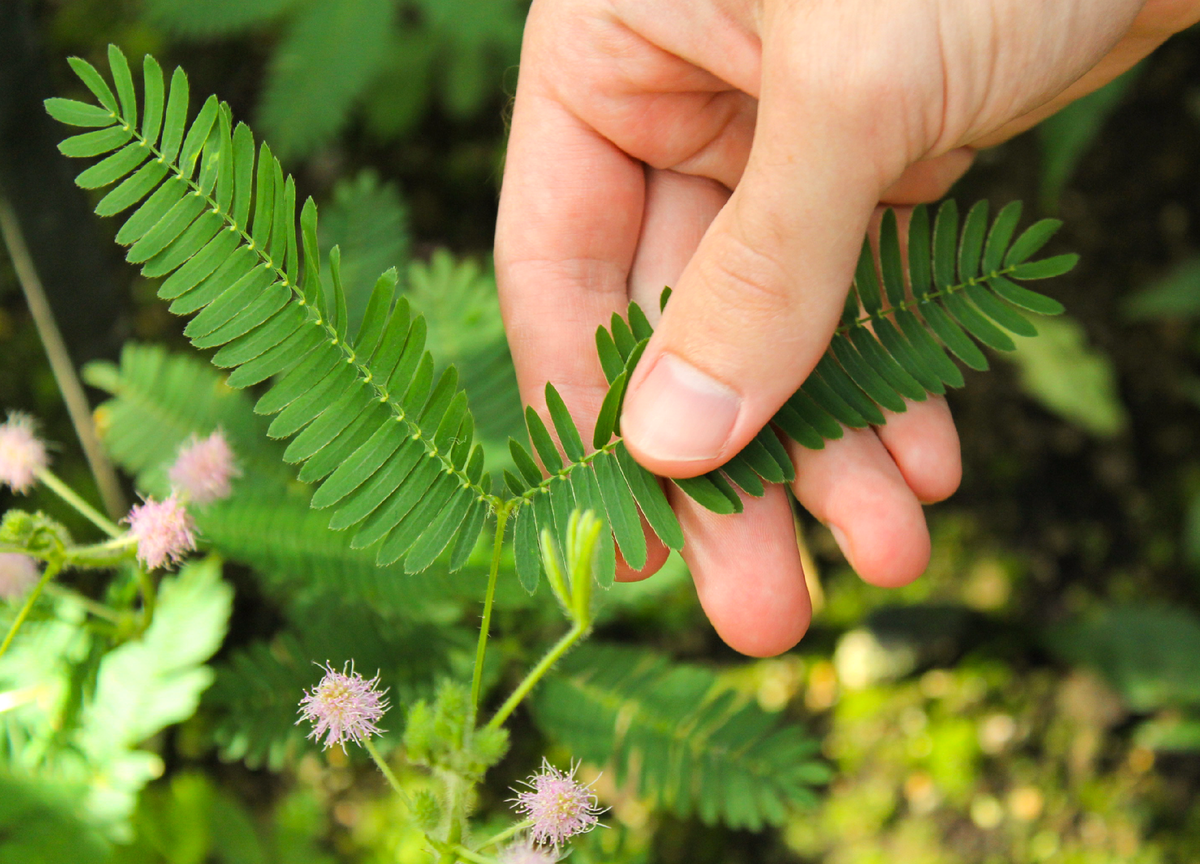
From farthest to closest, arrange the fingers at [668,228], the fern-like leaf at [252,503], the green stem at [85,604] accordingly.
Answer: the fingers at [668,228] < the fern-like leaf at [252,503] < the green stem at [85,604]

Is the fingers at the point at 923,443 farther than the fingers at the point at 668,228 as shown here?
No

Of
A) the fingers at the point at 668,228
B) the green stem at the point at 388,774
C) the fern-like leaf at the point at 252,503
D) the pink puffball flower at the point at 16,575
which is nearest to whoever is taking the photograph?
the green stem at the point at 388,774

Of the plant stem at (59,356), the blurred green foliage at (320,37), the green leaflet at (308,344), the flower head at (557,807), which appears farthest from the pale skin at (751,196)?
the blurred green foliage at (320,37)

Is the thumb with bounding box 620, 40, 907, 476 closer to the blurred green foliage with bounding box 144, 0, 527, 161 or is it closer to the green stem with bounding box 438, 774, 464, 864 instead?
the green stem with bounding box 438, 774, 464, 864

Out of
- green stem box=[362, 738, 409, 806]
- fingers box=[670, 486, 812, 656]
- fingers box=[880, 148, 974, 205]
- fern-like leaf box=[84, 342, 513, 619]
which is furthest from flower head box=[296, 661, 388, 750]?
fingers box=[880, 148, 974, 205]

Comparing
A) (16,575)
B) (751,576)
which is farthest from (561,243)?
(16,575)

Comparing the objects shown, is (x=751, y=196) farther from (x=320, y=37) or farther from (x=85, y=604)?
(x=320, y=37)

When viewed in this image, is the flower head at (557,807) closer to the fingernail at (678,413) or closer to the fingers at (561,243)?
the fingernail at (678,413)
